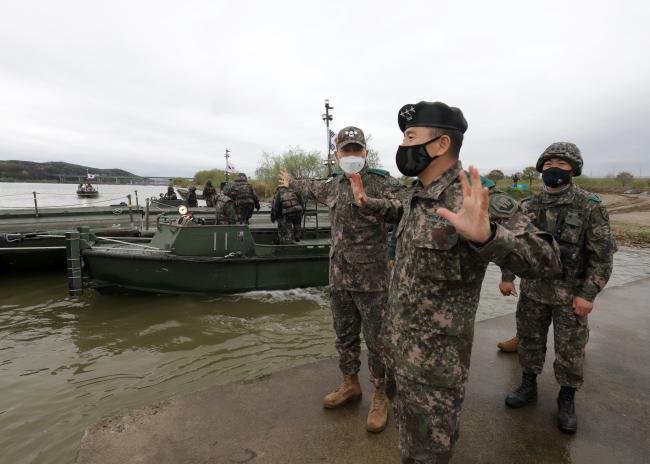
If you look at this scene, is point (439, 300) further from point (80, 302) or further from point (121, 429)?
point (80, 302)

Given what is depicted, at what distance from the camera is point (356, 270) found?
107 inches

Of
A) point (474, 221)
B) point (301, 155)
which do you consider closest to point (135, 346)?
point (474, 221)

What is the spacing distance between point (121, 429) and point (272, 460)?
1126mm

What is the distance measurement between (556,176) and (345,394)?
2.18 metres

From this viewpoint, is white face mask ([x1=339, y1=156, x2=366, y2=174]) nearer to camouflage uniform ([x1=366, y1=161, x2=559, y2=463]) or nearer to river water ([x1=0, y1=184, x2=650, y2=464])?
camouflage uniform ([x1=366, y1=161, x2=559, y2=463])

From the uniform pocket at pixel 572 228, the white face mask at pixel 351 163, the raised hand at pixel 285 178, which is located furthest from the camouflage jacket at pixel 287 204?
the uniform pocket at pixel 572 228

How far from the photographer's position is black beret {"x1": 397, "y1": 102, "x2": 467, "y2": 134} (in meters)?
1.63

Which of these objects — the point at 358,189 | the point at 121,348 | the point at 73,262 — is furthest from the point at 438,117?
the point at 73,262

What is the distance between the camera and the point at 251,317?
20.5ft

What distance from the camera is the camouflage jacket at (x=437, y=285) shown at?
1.52 m

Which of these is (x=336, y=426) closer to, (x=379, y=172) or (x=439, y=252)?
(x=439, y=252)

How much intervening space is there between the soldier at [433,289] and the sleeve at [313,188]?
4.47 ft

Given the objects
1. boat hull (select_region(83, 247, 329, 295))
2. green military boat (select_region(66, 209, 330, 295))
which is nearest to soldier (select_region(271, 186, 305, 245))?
green military boat (select_region(66, 209, 330, 295))

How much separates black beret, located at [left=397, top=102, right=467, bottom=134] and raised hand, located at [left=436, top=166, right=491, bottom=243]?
39 cm
